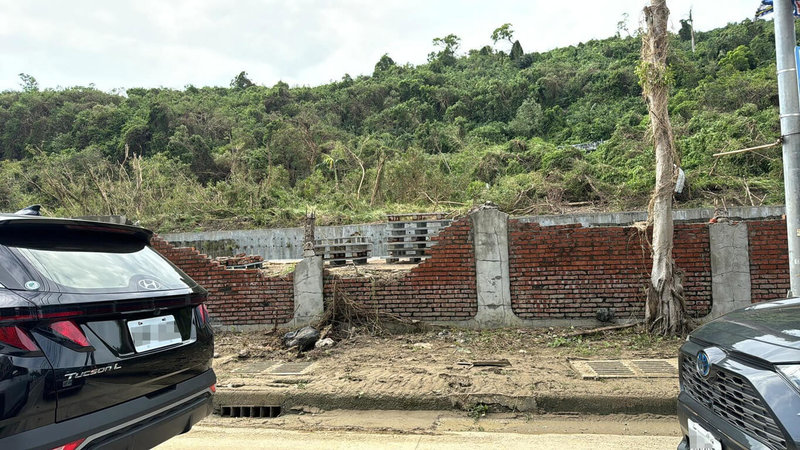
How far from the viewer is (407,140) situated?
35.8m

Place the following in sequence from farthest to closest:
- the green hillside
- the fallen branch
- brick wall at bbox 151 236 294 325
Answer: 1. the green hillside
2. brick wall at bbox 151 236 294 325
3. the fallen branch

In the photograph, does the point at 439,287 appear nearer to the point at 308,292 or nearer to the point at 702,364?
the point at 308,292

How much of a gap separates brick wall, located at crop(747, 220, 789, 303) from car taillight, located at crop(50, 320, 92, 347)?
26.0ft

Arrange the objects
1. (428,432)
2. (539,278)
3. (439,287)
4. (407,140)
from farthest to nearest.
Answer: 1. (407,140)
2. (439,287)
3. (539,278)
4. (428,432)

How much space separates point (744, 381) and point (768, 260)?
5828mm

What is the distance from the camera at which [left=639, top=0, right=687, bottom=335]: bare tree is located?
6.64m

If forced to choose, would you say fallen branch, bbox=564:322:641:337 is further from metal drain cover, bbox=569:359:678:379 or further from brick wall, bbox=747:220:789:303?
brick wall, bbox=747:220:789:303

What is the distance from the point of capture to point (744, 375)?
7.09 feet

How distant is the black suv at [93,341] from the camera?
6.82ft

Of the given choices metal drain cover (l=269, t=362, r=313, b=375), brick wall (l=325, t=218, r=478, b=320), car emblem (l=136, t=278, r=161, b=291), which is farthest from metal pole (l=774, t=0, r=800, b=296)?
car emblem (l=136, t=278, r=161, b=291)

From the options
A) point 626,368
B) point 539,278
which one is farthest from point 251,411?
point 539,278

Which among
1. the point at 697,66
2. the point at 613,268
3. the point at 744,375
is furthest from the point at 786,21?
the point at 697,66

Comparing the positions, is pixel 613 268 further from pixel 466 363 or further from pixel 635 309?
pixel 466 363

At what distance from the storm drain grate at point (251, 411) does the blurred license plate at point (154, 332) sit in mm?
2474
